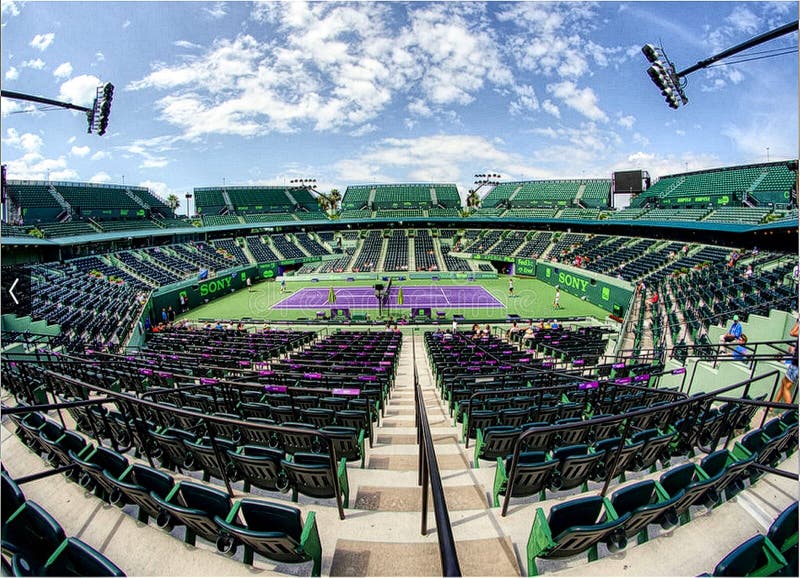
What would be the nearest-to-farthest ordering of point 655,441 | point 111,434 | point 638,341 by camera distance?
point 655,441 < point 111,434 < point 638,341

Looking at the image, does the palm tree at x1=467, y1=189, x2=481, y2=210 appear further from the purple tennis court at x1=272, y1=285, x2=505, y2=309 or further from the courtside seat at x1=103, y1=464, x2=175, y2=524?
the courtside seat at x1=103, y1=464, x2=175, y2=524

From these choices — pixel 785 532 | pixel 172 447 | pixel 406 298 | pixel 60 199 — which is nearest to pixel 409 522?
pixel 785 532

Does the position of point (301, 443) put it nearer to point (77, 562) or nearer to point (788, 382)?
point (77, 562)

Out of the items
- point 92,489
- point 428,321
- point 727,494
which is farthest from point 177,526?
point 428,321

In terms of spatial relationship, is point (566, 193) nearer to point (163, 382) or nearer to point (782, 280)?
point (782, 280)

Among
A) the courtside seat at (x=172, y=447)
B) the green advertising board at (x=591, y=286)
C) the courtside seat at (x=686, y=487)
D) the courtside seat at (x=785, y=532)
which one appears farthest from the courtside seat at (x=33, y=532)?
the green advertising board at (x=591, y=286)

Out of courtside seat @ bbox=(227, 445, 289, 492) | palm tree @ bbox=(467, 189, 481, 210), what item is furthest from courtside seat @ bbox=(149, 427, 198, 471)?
palm tree @ bbox=(467, 189, 481, 210)
